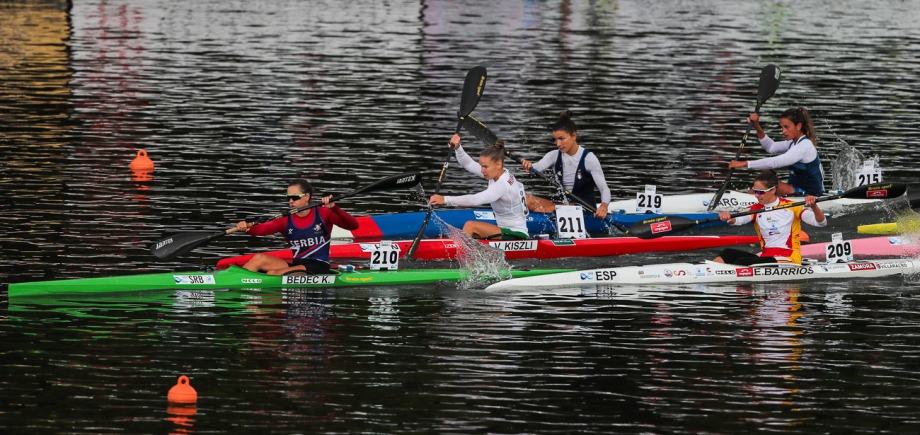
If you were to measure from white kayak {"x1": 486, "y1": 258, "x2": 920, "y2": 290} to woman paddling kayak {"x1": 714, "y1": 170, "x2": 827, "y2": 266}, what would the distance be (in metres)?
0.19

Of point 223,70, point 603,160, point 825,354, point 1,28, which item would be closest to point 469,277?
point 825,354

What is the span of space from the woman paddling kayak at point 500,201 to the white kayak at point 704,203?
8.96 feet

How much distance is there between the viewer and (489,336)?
45.6 feet

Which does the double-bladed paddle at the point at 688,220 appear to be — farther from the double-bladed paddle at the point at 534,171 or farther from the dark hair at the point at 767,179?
the double-bladed paddle at the point at 534,171

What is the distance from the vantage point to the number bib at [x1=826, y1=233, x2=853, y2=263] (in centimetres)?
1709

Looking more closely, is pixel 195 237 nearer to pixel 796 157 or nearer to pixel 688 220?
pixel 688 220

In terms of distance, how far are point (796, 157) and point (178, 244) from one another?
921 cm

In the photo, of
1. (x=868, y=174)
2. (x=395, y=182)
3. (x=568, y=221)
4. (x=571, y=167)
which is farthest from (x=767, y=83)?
(x=395, y=182)

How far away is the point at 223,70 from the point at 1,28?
445 inches

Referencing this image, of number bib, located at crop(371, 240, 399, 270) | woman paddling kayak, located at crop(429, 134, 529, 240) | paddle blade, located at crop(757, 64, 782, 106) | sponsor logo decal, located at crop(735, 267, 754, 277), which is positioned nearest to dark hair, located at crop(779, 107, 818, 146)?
paddle blade, located at crop(757, 64, 782, 106)

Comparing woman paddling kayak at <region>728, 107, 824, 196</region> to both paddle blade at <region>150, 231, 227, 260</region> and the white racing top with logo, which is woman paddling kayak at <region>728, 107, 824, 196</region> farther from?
paddle blade at <region>150, 231, 227, 260</region>

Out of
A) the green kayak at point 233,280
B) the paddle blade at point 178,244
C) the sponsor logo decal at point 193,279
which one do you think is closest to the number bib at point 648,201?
the green kayak at point 233,280

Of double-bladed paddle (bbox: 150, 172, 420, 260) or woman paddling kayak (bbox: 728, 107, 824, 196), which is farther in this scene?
woman paddling kayak (bbox: 728, 107, 824, 196)

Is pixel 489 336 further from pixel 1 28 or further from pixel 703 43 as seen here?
pixel 1 28
